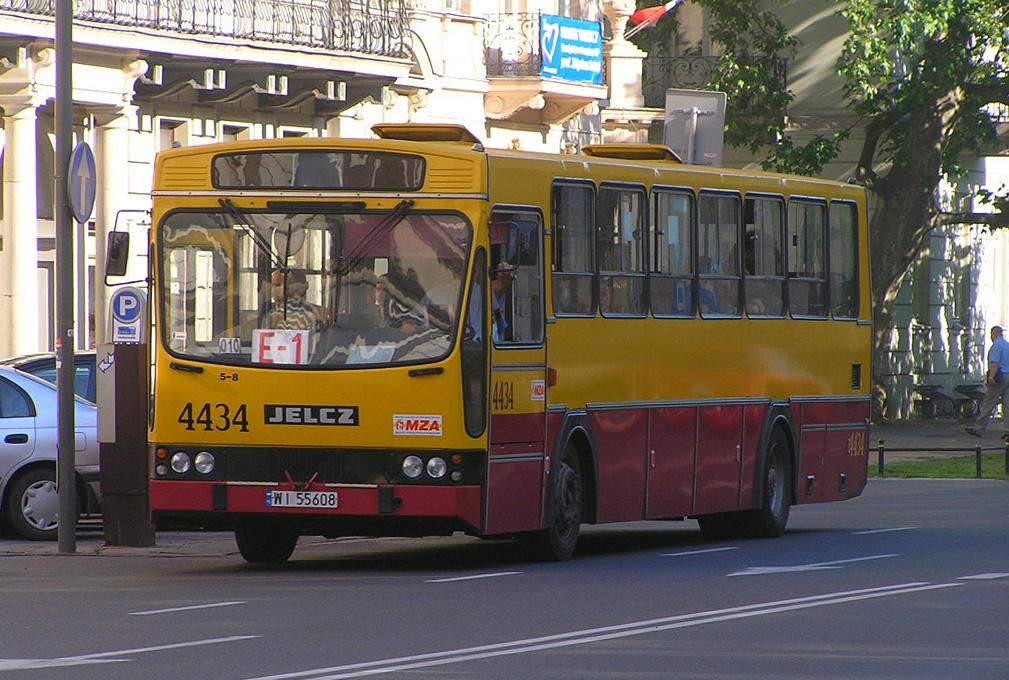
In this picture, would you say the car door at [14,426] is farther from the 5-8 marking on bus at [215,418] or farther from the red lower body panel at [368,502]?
the red lower body panel at [368,502]

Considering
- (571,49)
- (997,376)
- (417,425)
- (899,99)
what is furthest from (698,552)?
(899,99)

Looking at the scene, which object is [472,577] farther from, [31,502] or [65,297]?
[31,502]

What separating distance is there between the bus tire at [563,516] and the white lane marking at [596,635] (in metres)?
2.72

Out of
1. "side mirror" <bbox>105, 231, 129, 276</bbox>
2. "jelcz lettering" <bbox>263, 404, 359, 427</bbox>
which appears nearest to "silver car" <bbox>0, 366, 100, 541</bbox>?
"side mirror" <bbox>105, 231, 129, 276</bbox>

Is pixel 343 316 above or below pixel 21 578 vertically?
above

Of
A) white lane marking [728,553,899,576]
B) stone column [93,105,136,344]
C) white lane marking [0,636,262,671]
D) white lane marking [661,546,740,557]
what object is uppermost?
stone column [93,105,136,344]

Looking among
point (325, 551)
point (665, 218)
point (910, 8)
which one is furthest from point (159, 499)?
point (910, 8)

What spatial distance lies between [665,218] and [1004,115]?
26124mm

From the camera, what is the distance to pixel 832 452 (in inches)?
819

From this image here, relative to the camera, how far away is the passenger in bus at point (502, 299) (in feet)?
49.6

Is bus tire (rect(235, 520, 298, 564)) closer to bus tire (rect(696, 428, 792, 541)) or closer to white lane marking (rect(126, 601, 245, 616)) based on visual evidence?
white lane marking (rect(126, 601, 245, 616))

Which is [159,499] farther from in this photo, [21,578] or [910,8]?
[910,8]

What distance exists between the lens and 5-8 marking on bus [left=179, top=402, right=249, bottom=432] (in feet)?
49.4

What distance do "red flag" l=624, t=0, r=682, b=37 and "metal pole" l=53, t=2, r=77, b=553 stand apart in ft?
70.9
